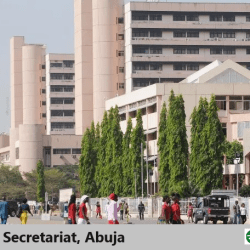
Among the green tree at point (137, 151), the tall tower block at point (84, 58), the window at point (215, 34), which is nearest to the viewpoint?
the green tree at point (137, 151)

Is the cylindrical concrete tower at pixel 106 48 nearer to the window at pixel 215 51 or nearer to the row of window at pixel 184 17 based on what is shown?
the row of window at pixel 184 17

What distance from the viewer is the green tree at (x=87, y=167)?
116 m

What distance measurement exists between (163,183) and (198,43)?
57.0 meters

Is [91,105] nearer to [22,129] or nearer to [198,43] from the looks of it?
[22,129]

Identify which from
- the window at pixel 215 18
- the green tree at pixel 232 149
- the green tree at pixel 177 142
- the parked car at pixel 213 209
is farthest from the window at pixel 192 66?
the parked car at pixel 213 209

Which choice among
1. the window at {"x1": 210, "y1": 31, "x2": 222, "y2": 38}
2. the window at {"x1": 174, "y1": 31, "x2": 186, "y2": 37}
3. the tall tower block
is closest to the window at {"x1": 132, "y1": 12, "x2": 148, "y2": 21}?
the window at {"x1": 174, "y1": 31, "x2": 186, "y2": 37}

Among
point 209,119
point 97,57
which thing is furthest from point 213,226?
point 97,57

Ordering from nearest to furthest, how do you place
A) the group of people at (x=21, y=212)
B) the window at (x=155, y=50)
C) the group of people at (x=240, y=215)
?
the group of people at (x=21, y=212), the group of people at (x=240, y=215), the window at (x=155, y=50)

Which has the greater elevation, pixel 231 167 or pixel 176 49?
pixel 176 49

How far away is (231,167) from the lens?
4013 inches

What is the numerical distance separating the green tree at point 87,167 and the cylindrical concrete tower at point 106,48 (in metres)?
37.3

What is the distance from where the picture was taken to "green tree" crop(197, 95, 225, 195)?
86.6 meters

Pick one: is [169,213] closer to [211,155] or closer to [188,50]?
[211,155]

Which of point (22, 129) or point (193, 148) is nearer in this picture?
point (193, 148)
